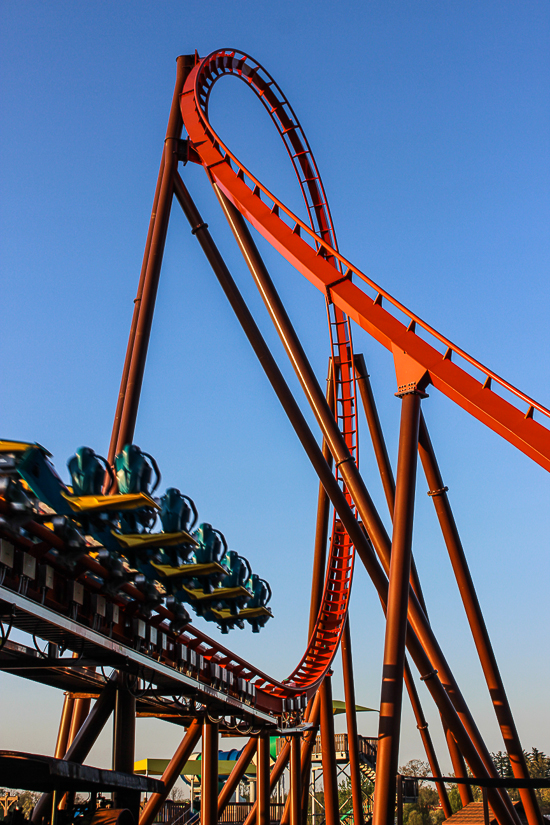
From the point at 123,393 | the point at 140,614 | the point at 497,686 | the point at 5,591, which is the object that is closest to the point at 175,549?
the point at 140,614

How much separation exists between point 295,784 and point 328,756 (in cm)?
74

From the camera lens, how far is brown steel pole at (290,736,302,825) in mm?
10688

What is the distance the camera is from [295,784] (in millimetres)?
10883

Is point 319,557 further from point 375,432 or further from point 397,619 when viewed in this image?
point 397,619

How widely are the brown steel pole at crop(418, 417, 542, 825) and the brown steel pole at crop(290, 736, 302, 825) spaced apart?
3727 mm

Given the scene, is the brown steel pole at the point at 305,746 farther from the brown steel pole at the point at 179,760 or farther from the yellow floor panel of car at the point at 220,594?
the yellow floor panel of car at the point at 220,594

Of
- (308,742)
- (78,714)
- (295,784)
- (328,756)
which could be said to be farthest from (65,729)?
(308,742)

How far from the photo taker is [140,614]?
6887 millimetres

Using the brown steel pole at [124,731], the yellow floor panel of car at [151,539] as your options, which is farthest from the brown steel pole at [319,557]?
the yellow floor panel of car at [151,539]

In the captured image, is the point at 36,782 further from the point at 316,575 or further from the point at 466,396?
the point at 316,575

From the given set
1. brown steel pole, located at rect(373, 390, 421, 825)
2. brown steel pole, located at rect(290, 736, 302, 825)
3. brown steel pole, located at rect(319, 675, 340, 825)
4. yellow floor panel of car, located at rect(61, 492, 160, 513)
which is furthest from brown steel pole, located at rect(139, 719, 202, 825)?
yellow floor panel of car, located at rect(61, 492, 160, 513)

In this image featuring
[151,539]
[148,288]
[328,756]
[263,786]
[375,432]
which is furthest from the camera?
[375,432]

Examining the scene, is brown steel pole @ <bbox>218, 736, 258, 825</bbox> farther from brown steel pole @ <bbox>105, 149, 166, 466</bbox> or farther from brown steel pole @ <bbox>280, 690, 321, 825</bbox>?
brown steel pole @ <bbox>105, 149, 166, 466</bbox>

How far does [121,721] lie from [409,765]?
47.1 meters
